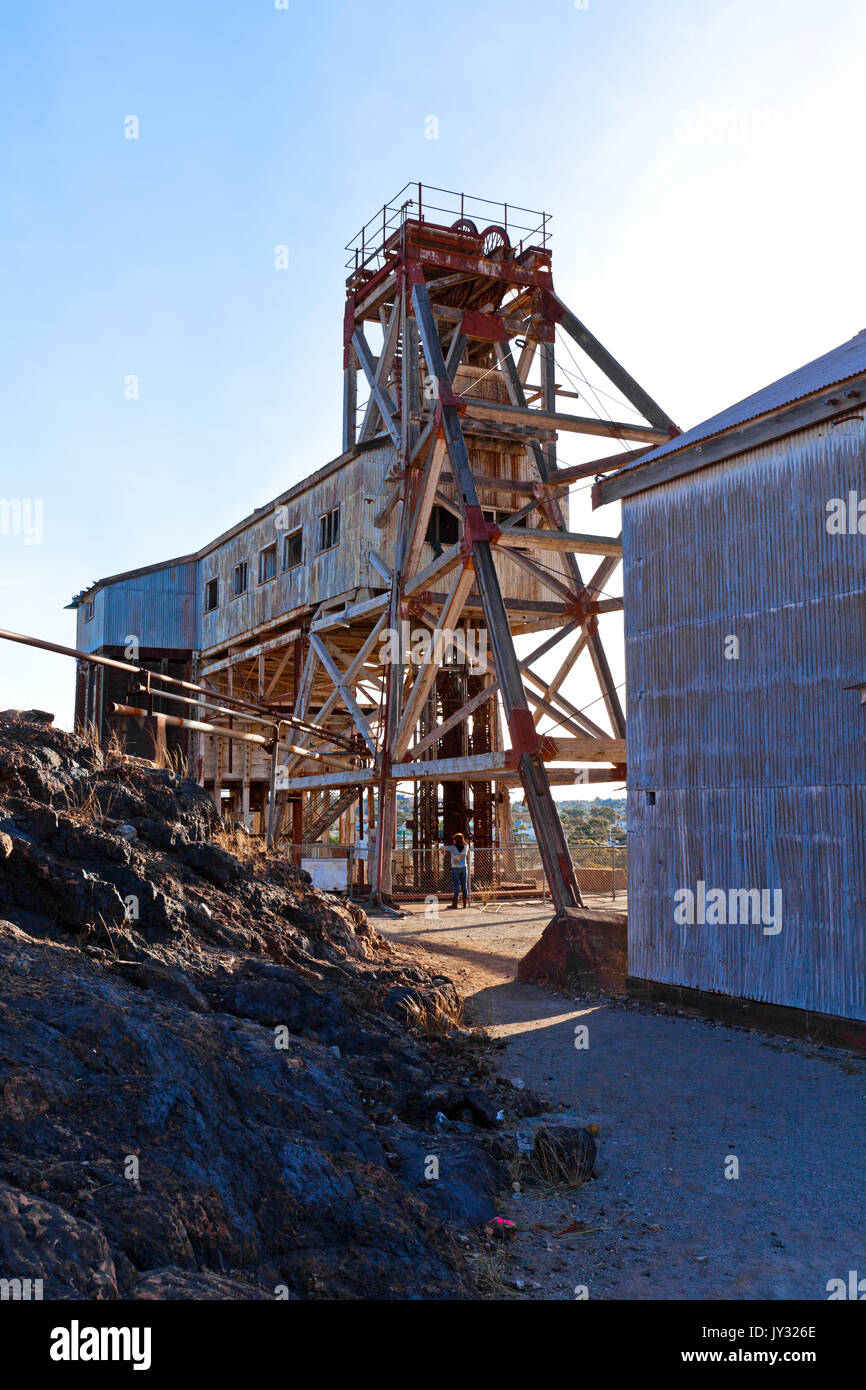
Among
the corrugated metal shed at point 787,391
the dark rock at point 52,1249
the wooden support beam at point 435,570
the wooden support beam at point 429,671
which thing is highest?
the corrugated metal shed at point 787,391

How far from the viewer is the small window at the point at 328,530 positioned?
24250 mm

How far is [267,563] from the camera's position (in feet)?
93.2

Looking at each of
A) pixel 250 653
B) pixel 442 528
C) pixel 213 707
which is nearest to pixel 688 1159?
pixel 213 707

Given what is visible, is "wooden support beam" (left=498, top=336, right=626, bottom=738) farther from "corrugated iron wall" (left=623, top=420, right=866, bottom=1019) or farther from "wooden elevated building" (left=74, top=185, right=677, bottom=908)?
"corrugated iron wall" (left=623, top=420, right=866, bottom=1019)

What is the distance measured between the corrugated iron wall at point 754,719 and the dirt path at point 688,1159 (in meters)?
0.93

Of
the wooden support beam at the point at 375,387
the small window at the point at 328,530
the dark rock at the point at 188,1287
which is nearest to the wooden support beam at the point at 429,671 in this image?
the wooden support beam at the point at 375,387

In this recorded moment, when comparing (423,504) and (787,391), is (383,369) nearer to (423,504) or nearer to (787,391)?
(423,504)

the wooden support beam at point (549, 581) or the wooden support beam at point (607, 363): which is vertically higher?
the wooden support beam at point (607, 363)

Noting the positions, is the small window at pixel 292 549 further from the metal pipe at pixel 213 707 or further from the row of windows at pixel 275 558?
the metal pipe at pixel 213 707

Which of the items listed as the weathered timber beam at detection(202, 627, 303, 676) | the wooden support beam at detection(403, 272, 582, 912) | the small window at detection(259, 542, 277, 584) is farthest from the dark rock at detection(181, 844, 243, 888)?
the small window at detection(259, 542, 277, 584)

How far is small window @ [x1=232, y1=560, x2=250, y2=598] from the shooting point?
Answer: 98.5ft

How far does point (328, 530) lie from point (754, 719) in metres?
15.4

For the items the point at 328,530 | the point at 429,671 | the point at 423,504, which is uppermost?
the point at 328,530

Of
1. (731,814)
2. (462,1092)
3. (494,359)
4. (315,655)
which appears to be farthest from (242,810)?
(462,1092)
